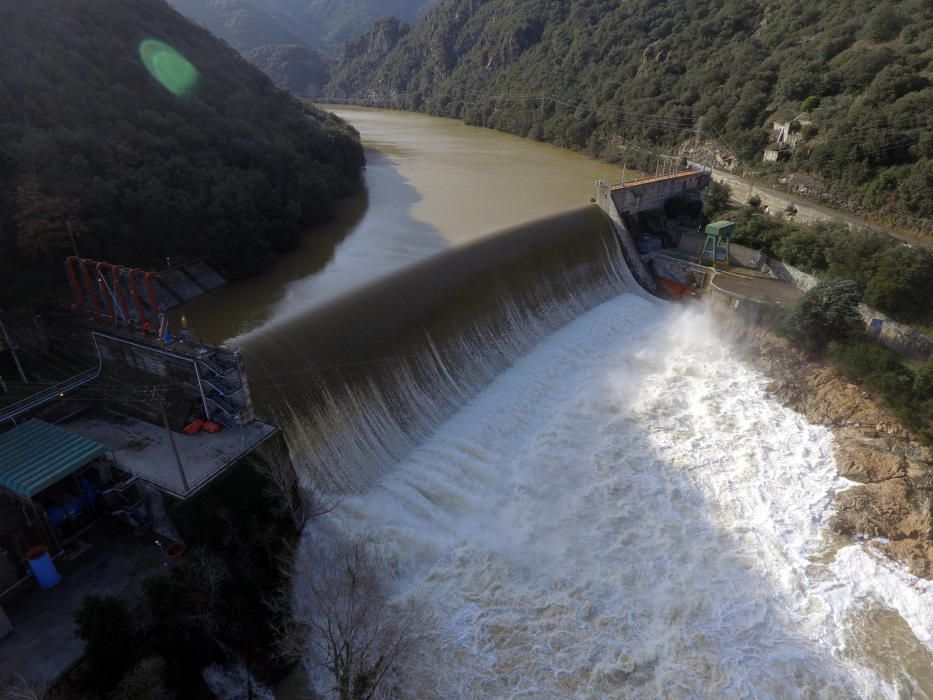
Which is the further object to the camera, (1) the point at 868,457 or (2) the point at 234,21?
(2) the point at 234,21

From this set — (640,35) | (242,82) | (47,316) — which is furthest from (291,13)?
(47,316)

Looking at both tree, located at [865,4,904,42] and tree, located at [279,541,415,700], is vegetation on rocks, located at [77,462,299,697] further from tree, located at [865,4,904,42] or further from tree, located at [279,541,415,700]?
tree, located at [865,4,904,42]

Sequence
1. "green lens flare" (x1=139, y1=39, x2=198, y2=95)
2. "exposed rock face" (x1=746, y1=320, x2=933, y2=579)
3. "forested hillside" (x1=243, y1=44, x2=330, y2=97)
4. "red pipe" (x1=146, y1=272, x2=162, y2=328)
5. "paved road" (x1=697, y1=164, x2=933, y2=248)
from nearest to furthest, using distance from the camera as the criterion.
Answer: "red pipe" (x1=146, y1=272, x2=162, y2=328) → "exposed rock face" (x1=746, y1=320, x2=933, y2=579) → "paved road" (x1=697, y1=164, x2=933, y2=248) → "green lens flare" (x1=139, y1=39, x2=198, y2=95) → "forested hillside" (x1=243, y1=44, x2=330, y2=97)

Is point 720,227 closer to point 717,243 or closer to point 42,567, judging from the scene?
point 717,243

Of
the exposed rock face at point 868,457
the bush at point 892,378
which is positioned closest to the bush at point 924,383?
the bush at point 892,378

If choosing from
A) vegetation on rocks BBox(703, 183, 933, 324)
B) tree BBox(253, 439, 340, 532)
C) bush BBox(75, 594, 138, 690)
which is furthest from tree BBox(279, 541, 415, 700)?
vegetation on rocks BBox(703, 183, 933, 324)

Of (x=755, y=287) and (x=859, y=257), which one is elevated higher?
(x=859, y=257)

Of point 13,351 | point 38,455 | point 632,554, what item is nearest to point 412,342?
point 632,554

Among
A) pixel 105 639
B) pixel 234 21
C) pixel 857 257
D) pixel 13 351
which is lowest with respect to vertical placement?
pixel 105 639
